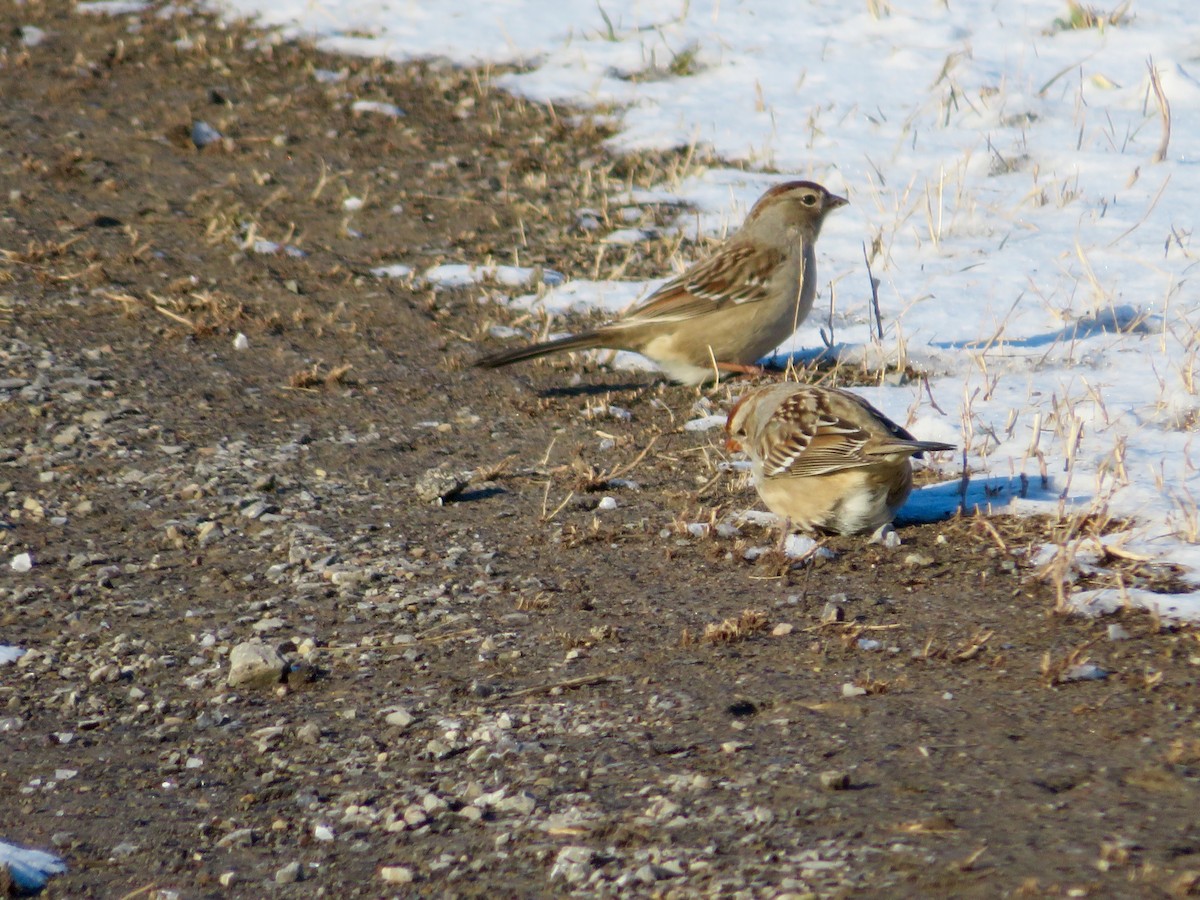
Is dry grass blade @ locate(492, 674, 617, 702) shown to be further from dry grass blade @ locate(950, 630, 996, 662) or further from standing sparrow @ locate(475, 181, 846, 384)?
standing sparrow @ locate(475, 181, 846, 384)

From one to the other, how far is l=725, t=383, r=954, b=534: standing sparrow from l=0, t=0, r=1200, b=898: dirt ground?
181 mm

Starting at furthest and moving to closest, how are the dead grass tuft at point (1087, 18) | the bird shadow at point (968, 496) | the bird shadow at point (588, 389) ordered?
1. the dead grass tuft at point (1087, 18)
2. the bird shadow at point (588, 389)
3. the bird shadow at point (968, 496)

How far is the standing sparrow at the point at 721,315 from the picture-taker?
7.15 metres

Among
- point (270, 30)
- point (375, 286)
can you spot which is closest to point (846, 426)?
point (375, 286)

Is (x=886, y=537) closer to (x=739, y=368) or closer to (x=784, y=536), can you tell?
(x=784, y=536)

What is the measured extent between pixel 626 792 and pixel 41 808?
159 centimetres

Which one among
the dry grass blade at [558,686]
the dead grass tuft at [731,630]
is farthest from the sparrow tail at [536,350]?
the dry grass blade at [558,686]

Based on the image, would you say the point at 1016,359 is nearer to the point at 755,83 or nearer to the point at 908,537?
the point at 908,537

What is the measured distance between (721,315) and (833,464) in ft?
7.01

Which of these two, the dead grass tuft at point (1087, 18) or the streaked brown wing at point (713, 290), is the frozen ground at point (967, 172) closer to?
the dead grass tuft at point (1087, 18)

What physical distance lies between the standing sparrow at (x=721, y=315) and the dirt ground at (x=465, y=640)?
21 centimetres

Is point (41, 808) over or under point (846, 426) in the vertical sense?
under

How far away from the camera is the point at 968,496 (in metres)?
5.53

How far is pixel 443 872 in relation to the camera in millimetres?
3316
